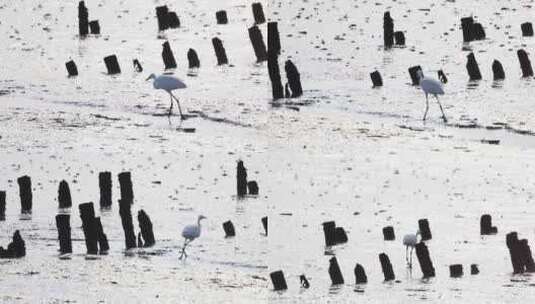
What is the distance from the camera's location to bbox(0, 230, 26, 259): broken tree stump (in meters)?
27.5

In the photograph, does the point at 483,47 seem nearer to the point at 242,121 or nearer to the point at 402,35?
the point at 402,35

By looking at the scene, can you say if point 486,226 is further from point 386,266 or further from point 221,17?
point 221,17

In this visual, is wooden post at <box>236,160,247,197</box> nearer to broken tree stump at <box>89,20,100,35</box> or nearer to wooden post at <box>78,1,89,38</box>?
wooden post at <box>78,1,89,38</box>

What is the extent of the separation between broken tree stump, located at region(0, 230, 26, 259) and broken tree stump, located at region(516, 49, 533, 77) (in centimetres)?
1469

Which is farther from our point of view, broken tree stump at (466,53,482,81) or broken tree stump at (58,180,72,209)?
broken tree stump at (466,53,482,81)

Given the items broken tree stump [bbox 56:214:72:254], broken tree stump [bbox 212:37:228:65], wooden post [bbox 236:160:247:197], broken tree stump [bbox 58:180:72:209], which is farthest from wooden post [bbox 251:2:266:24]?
broken tree stump [bbox 56:214:72:254]

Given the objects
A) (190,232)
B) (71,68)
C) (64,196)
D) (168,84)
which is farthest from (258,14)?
(190,232)

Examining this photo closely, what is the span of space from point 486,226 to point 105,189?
225 inches

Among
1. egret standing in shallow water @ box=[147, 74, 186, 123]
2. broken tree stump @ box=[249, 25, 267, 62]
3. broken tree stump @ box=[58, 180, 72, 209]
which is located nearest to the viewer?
broken tree stump @ box=[58, 180, 72, 209]

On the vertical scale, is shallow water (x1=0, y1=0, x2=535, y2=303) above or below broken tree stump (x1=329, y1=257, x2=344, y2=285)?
above

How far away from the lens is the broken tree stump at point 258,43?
43094mm

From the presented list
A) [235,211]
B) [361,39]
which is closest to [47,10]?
[361,39]

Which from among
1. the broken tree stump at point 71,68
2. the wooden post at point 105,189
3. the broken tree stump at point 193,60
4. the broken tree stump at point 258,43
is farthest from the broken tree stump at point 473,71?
the wooden post at point 105,189

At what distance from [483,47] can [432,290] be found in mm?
18854
